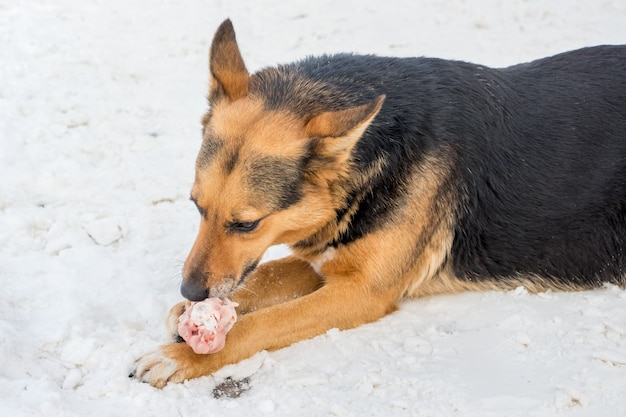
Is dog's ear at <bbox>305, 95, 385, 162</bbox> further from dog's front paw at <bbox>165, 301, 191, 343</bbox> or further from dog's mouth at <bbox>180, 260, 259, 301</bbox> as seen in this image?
dog's front paw at <bbox>165, 301, 191, 343</bbox>

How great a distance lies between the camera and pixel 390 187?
399 centimetres

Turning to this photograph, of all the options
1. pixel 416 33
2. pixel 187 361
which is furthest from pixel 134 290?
pixel 416 33

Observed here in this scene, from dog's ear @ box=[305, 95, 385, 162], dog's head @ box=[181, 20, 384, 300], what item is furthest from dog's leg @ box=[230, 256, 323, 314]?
dog's ear @ box=[305, 95, 385, 162]

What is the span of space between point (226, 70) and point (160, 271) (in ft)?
4.75

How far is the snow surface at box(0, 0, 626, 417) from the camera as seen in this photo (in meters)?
3.42

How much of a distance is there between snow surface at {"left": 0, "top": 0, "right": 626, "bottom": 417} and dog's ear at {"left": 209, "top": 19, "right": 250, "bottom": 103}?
128 centimetres

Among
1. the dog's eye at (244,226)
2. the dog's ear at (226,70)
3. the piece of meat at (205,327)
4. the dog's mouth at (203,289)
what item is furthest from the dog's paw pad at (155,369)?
the dog's ear at (226,70)

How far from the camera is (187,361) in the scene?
3648 millimetres

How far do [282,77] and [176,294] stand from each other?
1.51 meters

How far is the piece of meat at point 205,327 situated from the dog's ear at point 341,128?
1007 mm

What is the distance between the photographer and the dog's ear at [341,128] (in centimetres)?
343

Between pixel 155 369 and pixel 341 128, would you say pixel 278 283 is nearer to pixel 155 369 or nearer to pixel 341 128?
pixel 155 369

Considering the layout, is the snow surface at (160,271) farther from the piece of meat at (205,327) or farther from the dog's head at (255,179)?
the dog's head at (255,179)

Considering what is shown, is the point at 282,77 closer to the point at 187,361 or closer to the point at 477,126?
the point at 477,126
